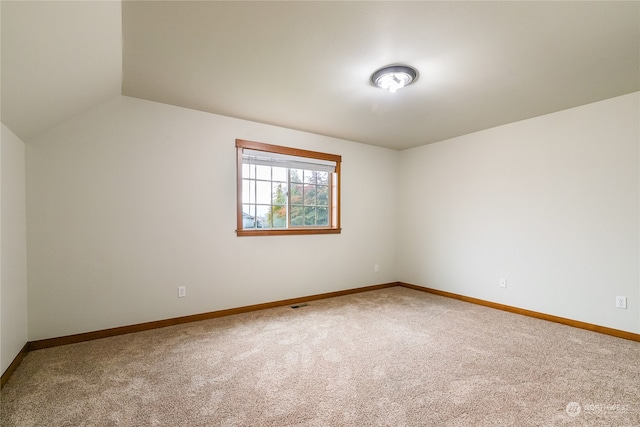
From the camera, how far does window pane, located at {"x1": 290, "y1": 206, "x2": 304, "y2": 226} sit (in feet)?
13.5

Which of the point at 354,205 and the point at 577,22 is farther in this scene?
the point at 354,205

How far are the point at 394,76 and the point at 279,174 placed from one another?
2039mm

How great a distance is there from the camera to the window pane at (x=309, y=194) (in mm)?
4269

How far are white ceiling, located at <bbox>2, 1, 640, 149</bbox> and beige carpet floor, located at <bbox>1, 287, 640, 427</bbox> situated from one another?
1931 mm

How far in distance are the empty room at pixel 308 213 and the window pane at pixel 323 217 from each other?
0.09 metres

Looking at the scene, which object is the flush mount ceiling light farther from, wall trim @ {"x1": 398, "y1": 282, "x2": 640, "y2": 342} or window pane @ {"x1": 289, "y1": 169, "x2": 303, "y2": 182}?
wall trim @ {"x1": 398, "y1": 282, "x2": 640, "y2": 342}

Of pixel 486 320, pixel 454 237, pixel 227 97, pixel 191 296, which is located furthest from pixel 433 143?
pixel 191 296

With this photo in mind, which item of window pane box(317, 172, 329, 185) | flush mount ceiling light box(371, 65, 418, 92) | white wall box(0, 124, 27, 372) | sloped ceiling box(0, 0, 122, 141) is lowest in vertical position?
white wall box(0, 124, 27, 372)

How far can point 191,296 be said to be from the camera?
3.25 metres

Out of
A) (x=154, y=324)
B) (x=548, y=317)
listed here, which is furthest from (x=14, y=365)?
(x=548, y=317)

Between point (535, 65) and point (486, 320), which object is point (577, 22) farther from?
point (486, 320)

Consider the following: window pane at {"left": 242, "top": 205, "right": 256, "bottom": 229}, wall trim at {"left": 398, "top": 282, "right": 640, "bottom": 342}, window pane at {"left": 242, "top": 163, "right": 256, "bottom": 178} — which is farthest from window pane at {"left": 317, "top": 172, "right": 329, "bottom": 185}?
wall trim at {"left": 398, "top": 282, "right": 640, "bottom": 342}

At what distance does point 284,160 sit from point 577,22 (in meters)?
3.04

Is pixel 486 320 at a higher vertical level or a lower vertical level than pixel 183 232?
lower
